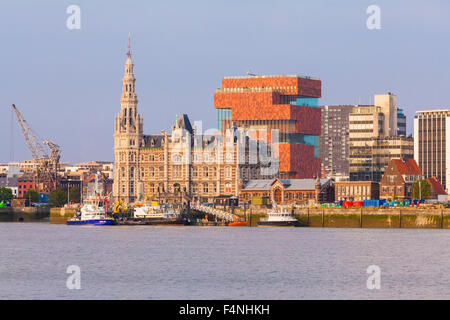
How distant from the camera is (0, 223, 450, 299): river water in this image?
87.1 metres

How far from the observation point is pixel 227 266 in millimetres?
108625

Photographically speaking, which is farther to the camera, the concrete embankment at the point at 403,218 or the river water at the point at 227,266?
the concrete embankment at the point at 403,218

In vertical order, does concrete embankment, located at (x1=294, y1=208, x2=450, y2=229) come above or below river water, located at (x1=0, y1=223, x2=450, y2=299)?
above

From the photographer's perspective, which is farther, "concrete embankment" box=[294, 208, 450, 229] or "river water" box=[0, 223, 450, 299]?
"concrete embankment" box=[294, 208, 450, 229]

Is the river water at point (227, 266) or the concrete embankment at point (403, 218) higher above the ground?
the concrete embankment at point (403, 218)

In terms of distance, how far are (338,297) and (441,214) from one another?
369 feet

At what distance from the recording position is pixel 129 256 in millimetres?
122125

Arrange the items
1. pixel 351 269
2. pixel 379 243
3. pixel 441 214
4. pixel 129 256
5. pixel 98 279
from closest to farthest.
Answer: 1. pixel 98 279
2. pixel 351 269
3. pixel 129 256
4. pixel 379 243
5. pixel 441 214

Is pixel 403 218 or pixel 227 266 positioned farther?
pixel 403 218

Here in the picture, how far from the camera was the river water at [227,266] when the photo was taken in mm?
87125
